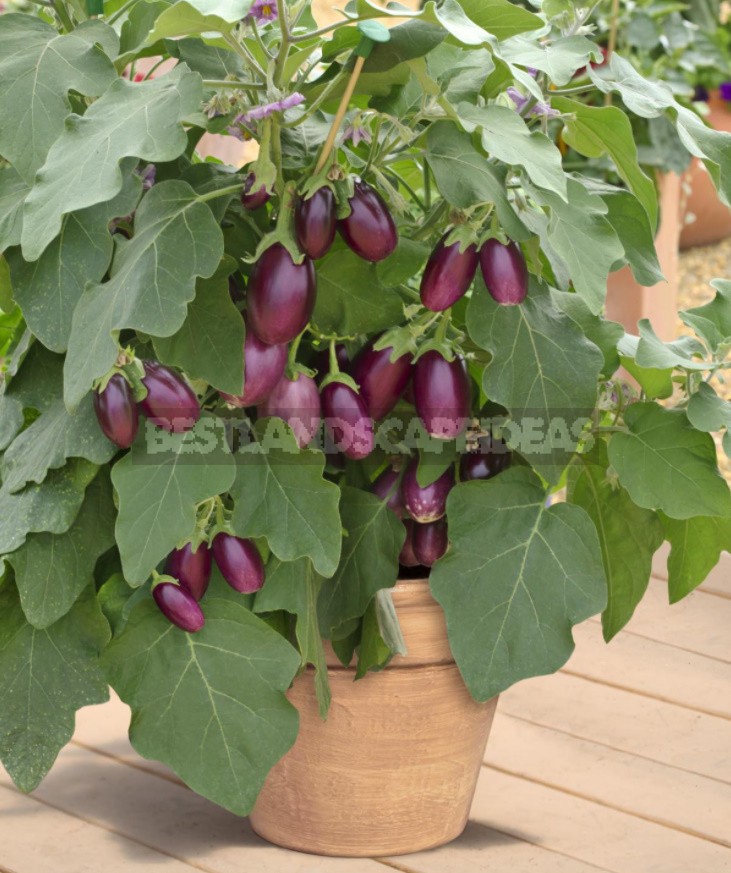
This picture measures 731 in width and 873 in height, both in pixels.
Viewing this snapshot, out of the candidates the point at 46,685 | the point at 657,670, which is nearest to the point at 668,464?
the point at 46,685

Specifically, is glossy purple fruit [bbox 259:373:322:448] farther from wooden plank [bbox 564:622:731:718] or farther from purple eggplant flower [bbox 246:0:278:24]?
wooden plank [bbox 564:622:731:718]

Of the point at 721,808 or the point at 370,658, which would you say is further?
the point at 721,808

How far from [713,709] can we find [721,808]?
0.19m

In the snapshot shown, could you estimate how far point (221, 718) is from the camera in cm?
78

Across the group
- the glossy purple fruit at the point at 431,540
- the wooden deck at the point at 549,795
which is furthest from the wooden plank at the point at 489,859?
the glossy purple fruit at the point at 431,540

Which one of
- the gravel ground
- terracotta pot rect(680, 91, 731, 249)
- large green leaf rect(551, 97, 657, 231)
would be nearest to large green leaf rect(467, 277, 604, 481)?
large green leaf rect(551, 97, 657, 231)

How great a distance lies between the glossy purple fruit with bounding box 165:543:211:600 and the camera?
775mm

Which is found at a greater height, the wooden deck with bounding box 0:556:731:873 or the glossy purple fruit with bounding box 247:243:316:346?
the glossy purple fruit with bounding box 247:243:316:346

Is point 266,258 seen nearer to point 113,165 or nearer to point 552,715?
point 113,165

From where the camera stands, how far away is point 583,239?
2.37 feet

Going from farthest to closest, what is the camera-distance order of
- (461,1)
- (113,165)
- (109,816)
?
(109,816)
(461,1)
(113,165)

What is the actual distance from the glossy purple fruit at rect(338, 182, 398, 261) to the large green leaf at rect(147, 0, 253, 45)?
0.37ft

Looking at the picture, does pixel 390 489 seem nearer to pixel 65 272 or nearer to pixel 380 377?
pixel 380 377

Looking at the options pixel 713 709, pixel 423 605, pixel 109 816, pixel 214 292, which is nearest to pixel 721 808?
pixel 713 709
